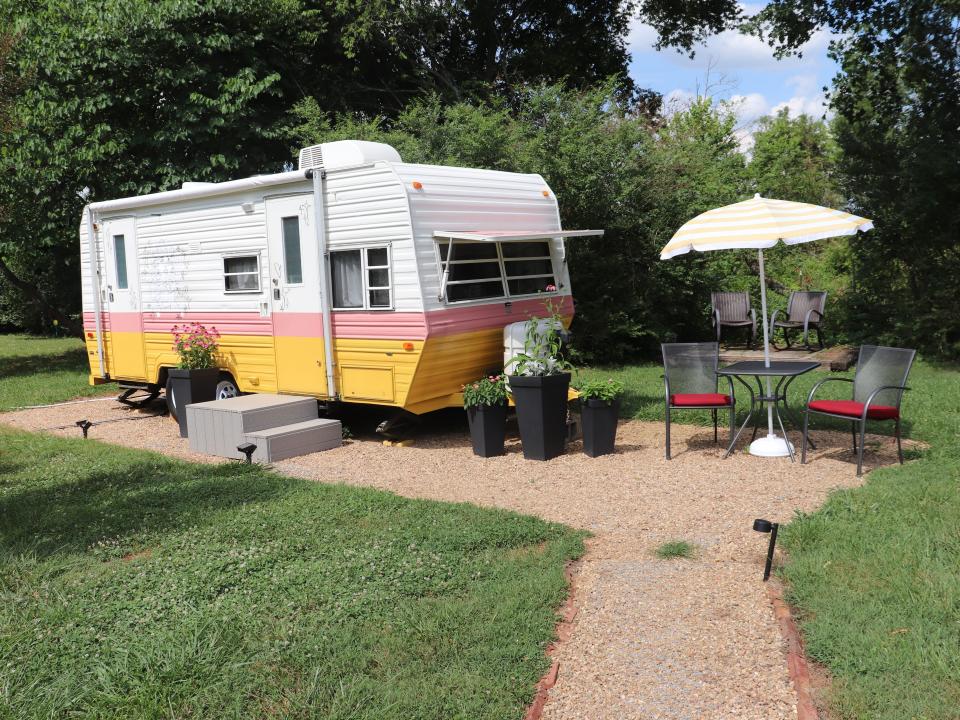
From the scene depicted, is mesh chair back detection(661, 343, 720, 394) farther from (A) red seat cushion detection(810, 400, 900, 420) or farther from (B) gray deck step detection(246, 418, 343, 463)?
(B) gray deck step detection(246, 418, 343, 463)

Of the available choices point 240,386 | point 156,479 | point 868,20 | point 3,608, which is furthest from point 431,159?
point 3,608

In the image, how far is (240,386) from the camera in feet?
34.1

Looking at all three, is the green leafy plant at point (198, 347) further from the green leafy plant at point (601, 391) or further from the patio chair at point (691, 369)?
the patio chair at point (691, 369)

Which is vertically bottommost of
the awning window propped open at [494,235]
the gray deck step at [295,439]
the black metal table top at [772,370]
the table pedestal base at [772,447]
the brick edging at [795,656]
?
the brick edging at [795,656]

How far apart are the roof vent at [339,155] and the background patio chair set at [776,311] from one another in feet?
22.8

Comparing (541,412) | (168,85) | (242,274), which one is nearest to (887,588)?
(541,412)

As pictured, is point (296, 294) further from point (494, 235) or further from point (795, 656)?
point (795, 656)

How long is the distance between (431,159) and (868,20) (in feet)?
23.6

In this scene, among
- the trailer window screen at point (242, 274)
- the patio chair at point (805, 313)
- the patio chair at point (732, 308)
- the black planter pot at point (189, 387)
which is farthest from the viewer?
the patio chair at point (732, 308)

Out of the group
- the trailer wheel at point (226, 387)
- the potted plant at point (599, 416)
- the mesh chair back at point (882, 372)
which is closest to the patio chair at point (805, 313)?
the mesh chair back at point (882, 372)

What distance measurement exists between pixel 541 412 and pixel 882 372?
9.74 ft

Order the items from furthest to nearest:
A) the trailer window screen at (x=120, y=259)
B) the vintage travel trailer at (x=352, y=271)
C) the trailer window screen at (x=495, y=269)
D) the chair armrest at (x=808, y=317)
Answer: the chair armrest at (x=808, y=317), the trailer window screen at (x=120, y=259), the trailer window screen at (x=495, y=269), the vintage travel trailer at (x=352, y=271)

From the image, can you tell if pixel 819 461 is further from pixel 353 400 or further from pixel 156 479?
pixel 156 479

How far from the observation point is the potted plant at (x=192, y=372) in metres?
10.2
